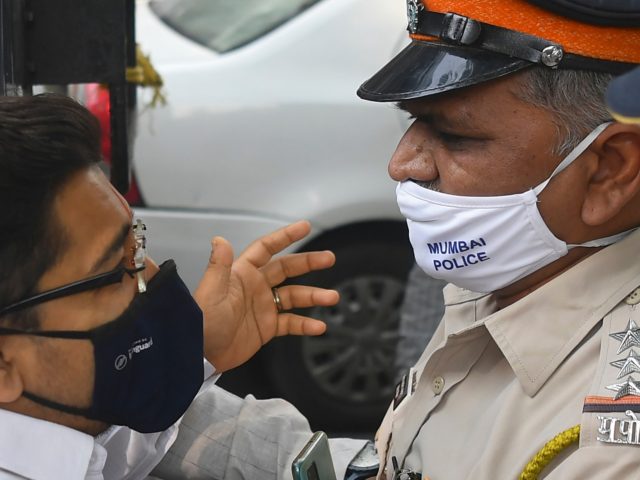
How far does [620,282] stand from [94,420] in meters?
1.02

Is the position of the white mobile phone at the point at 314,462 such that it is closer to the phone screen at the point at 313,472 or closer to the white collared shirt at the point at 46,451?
the phone screen at the point at 313,472

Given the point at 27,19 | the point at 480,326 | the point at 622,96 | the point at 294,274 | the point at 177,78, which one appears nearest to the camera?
the point at 622,96

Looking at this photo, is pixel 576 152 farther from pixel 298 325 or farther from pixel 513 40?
pixel 298 325

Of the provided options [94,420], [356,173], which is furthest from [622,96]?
[356,173]

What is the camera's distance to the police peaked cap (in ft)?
5.83

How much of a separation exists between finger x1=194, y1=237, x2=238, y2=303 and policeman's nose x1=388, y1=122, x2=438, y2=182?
21.5 inches

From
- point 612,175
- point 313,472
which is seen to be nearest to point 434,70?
point 612,175

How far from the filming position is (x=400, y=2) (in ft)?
14.8

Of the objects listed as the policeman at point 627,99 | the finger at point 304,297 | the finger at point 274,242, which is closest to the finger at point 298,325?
the finger at point 304,297

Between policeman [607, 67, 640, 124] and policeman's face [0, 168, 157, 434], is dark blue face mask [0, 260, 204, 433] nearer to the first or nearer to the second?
policeman's face [0, 168, 157, 434]

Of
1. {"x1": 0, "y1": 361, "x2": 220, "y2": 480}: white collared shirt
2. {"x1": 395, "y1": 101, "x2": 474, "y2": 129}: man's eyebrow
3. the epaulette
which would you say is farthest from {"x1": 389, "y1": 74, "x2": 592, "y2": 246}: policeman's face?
{"x1": 0, "y1": 361, "x2": 220, "y2": 480}: white collared shirt

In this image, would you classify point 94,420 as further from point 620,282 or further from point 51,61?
point 620,282

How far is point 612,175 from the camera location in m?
1.87

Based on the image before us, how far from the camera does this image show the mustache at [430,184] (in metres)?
1.98
